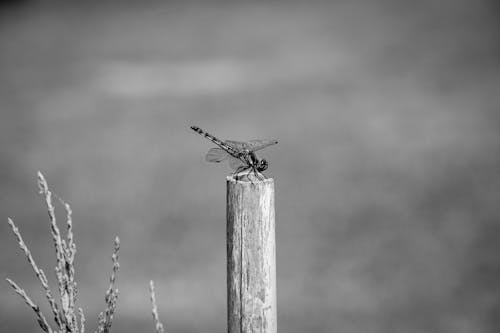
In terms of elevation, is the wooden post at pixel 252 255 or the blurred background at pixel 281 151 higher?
the blurred background at pixel 281 151

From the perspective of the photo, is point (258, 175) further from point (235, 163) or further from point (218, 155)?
point (218, 155)

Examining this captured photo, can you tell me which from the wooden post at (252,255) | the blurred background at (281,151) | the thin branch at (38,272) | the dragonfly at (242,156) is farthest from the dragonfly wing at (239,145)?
the blurred background at (281,151)

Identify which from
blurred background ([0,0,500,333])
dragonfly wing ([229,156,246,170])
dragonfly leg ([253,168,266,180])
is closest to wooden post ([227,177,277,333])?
dragonfly leg ([253,168,266,180])

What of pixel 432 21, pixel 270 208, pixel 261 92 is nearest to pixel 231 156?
pixel 270 208

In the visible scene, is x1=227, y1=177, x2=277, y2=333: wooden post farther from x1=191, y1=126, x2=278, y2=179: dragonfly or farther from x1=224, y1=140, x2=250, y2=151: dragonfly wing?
x1=224, y1=140, x2=250, y2=151: dragonfly wing

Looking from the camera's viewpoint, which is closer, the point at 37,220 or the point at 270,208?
the point at 270,208

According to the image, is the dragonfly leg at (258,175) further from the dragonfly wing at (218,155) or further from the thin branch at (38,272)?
the thin branch at (38,272)

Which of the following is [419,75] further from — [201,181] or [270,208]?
[270,208]
